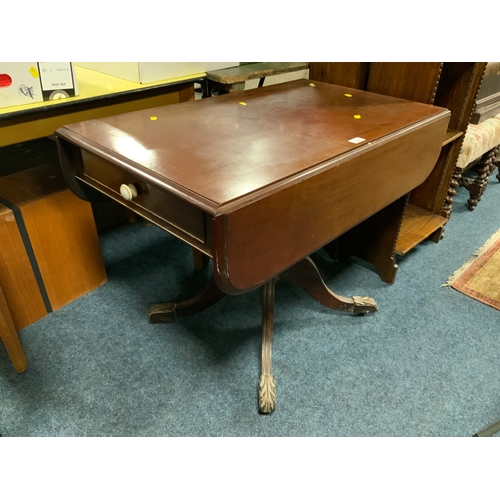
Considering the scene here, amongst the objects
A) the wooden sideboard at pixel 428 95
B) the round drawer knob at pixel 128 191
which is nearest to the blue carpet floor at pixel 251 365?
the wooden sideboard at pixel 428 95

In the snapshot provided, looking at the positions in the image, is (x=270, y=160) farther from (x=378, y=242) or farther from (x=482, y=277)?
(x=482, y=277)

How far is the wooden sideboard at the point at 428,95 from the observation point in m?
1.38

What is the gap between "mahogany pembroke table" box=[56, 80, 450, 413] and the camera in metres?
0.81

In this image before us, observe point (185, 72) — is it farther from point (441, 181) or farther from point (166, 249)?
point (441, 181)

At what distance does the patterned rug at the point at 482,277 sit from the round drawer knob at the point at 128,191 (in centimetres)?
133

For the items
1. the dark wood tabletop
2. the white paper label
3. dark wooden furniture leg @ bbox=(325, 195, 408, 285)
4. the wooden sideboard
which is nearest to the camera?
the dark wood tabletop

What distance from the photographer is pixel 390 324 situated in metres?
1.52

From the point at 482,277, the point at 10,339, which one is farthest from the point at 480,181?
the point at 10,339

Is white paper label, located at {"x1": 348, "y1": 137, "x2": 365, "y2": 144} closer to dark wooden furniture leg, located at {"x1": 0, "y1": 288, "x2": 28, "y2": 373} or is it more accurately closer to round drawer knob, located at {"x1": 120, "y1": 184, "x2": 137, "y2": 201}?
round drawer knob, located at {"x1": 120, "y1": 184, "x2": 137, "y2": 201}

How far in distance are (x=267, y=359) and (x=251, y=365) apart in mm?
72

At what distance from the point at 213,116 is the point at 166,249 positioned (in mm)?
840

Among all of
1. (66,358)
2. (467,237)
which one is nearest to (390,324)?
(467,237)

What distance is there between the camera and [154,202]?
0.90 metres

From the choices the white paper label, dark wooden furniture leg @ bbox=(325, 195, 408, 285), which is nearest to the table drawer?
the white paper label
